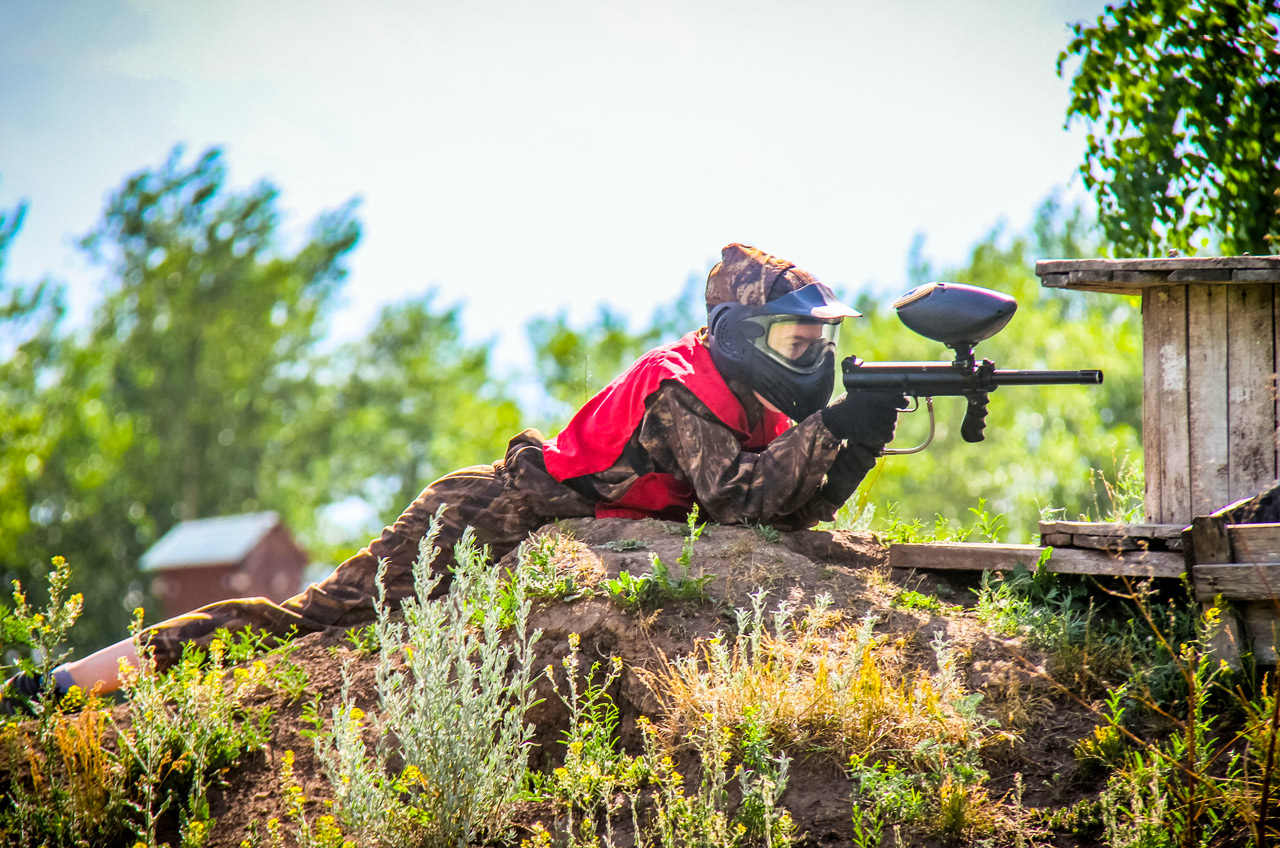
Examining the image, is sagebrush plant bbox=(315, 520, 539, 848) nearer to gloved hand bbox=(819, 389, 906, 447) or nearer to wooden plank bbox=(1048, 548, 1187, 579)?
gloved hand bbox=(819, 389, 906, 447)

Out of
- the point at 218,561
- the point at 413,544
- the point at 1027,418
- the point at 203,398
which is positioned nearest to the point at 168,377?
the point at 203,398

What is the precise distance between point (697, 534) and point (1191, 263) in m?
2.25

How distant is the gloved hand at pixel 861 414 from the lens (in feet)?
15.0

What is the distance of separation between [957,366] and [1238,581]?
1.46 metres

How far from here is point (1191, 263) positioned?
395 centimetres

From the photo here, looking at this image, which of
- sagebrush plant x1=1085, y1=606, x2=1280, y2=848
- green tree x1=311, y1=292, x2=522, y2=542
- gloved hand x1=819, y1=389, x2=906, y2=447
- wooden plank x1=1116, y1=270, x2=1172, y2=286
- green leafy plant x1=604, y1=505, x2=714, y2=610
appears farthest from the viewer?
green tree x1=311, y1=292, x2=522, y2=542

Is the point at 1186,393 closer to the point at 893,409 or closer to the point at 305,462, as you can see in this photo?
the point at 893,409

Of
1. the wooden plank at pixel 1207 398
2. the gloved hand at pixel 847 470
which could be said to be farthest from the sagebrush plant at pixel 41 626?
the wooden plank at pixel 1207 398

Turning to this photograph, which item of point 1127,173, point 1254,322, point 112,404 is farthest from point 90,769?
point 112,404

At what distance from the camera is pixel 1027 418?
2425 centimetres

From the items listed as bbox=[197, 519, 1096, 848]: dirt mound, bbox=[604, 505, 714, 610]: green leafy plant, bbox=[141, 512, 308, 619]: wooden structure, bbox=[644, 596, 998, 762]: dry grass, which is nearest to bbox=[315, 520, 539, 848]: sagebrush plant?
bbox=[197, 519, 1096, 848]: dirt mound

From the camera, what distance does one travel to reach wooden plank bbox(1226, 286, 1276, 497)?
13.0ft

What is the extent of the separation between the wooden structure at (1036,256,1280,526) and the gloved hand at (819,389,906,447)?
89 centimetres

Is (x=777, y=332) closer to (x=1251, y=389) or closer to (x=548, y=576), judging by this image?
(x=548, y=576)
